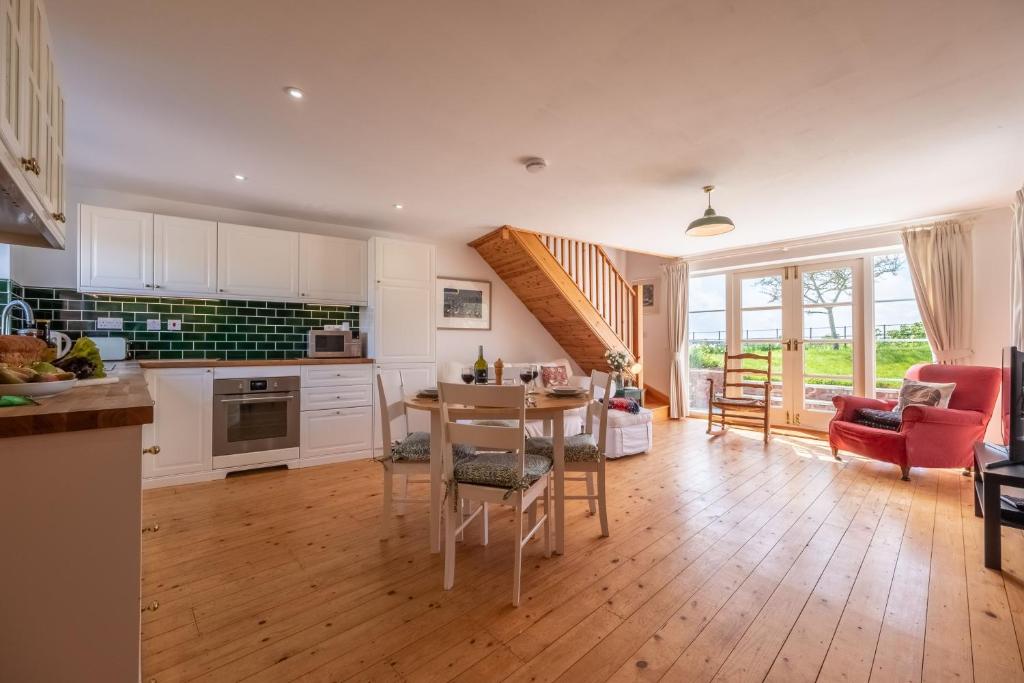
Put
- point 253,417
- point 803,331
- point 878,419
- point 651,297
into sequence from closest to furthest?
point 253,417 < point 878,419 < point 803,331 < point 651,297

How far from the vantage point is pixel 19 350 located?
1387mm

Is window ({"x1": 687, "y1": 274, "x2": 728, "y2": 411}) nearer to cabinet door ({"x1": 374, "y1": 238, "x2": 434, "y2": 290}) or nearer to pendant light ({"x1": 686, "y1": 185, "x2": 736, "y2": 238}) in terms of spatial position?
pendant light ({"x1": 686, "y1": 185, "x2": 736, "y2": 238})

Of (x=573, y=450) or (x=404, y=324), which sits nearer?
(x=573, y=450)

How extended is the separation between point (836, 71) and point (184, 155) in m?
3.81

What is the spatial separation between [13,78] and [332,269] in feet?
9.49

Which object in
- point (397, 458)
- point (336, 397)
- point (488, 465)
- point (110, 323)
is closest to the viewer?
point (488, 465)

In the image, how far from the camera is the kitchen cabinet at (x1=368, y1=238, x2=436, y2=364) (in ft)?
13.5

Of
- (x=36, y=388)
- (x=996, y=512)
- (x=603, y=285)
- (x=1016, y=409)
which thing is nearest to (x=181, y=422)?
(x=36, y=388)

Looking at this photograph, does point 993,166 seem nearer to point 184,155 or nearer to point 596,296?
point 596,296

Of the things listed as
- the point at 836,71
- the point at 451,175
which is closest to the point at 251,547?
the point at 451,175

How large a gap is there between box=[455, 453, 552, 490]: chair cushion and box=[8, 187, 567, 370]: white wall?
2934 mm

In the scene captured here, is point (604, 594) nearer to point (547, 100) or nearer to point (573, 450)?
point (573, 450)

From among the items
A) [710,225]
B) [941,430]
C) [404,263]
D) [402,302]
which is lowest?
[941,430]

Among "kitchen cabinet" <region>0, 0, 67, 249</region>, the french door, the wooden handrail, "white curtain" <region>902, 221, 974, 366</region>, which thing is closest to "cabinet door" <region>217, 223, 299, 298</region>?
"kitchen cabinet" <region>0, 0, 67, 249</region>
